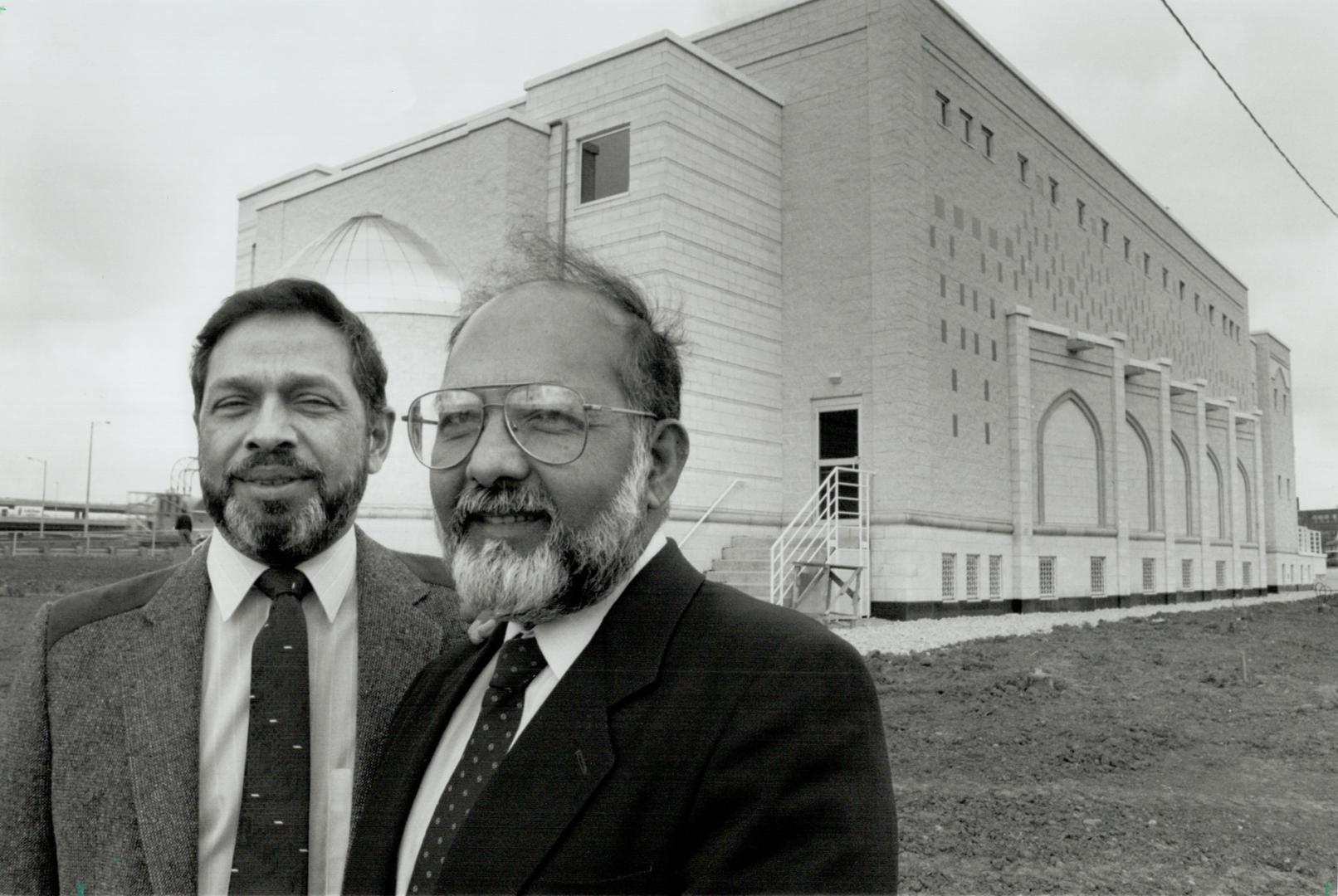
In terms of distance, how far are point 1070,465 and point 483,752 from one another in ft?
78.9

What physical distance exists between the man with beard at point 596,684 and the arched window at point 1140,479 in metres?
26.4

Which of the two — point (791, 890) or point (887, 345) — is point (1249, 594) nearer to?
point (887, 345)

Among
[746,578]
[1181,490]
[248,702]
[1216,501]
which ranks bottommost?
[746,578]

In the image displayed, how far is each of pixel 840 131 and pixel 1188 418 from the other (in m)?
16.9

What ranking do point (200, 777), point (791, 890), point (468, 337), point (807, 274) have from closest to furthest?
1. point (791, 890)
2. point (468, 337)
3. point (200, 777)
4. point (807, 274)

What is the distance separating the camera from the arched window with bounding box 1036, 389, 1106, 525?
75.7 feet

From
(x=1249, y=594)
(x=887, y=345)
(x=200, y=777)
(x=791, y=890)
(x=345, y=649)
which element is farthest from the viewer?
(x=1249, y=594)

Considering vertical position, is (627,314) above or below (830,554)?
above

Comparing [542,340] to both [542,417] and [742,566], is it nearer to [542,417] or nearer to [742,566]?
[542,417]

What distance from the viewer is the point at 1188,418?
30.3m

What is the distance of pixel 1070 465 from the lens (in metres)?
23.8

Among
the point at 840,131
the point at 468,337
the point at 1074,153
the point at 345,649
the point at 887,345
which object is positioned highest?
the point at 1074,153

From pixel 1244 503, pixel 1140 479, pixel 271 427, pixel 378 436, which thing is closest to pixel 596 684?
pixel 271 427

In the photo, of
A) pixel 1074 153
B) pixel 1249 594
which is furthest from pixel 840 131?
pixel 1249 594
